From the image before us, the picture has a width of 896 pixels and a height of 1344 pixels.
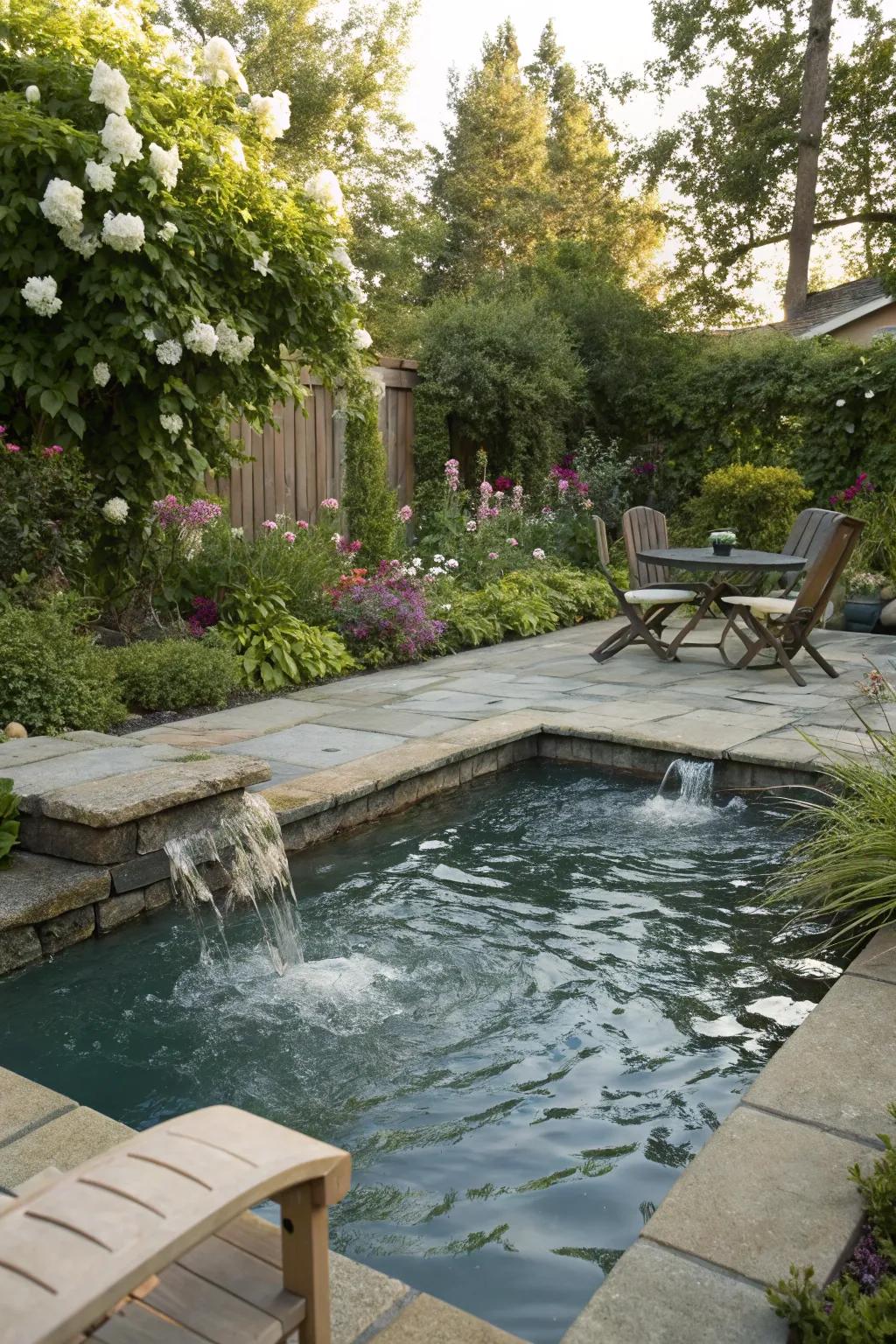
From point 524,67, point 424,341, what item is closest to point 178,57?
point 424,341

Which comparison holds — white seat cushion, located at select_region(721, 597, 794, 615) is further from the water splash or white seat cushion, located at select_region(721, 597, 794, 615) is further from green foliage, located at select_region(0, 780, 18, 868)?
green foliage, located at select_region(0, 780, 18, 868)

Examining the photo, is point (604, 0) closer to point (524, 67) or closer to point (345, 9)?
point (345, 9)

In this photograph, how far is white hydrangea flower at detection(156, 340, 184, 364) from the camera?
531 cm

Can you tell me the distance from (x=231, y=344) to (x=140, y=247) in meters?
0.64

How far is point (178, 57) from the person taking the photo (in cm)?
577

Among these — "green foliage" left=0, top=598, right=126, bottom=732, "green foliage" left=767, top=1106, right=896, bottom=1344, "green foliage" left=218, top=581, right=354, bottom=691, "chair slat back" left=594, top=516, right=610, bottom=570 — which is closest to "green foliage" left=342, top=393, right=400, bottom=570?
"chair slat back" left=594, top=516, right=610, bottom=570

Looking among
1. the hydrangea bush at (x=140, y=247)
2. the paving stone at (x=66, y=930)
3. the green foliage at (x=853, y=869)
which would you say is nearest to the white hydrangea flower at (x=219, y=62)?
the hydrangea bush at (x=140, y=247)

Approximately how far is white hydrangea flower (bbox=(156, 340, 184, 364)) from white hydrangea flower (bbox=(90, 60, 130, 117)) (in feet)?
3.41

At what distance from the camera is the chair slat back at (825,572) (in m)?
6.14

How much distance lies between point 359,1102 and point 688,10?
18.3 m

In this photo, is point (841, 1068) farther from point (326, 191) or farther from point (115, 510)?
point (326, 191)

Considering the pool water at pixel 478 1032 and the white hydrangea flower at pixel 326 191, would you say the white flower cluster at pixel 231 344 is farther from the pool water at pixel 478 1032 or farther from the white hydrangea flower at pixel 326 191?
the pool water at pixel 478 1032

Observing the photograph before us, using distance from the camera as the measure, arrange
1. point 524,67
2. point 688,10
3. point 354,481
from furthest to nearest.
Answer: point 524,67
point 688,10
point 354,481

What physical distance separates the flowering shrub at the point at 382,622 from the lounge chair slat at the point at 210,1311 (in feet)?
17.8
